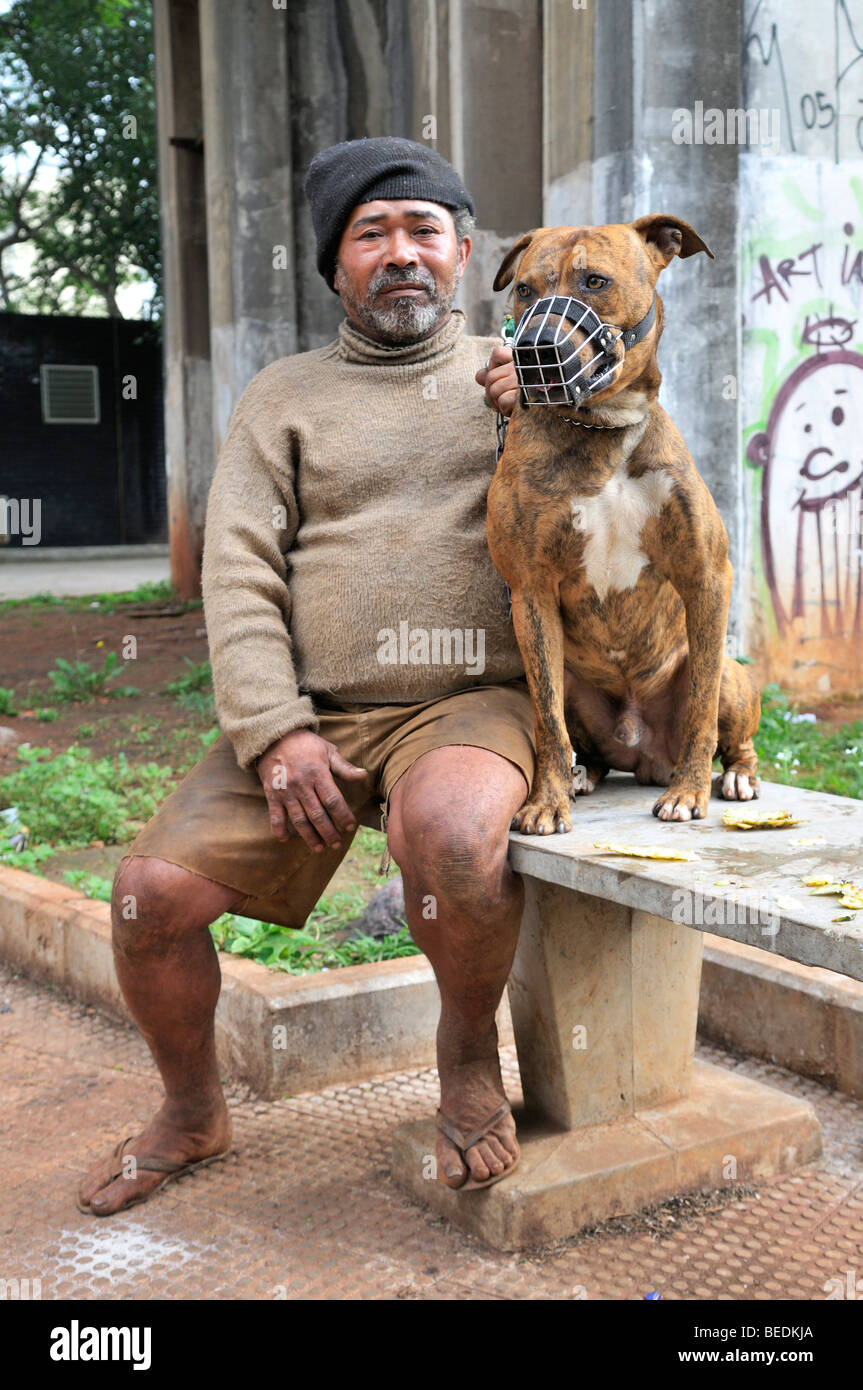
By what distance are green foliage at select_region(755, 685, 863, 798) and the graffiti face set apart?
0.76 meters

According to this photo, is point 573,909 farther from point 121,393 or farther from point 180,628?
point 121,393

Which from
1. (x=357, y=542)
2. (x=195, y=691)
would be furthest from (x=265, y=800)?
(x=195, y=691)

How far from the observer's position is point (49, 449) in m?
24.6

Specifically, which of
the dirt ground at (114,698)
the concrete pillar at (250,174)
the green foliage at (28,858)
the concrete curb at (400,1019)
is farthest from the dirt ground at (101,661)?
the concrete curb at (400,1019)

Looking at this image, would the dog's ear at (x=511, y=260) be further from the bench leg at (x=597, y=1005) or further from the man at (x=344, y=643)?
the bench leg at (x=597, y=1005)

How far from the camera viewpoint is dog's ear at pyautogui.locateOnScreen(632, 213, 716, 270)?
8.72 feet

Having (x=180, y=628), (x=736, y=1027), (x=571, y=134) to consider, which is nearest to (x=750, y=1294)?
(x=736, y=1027)

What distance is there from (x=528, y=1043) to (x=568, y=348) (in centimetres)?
157

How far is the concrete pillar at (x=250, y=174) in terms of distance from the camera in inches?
431

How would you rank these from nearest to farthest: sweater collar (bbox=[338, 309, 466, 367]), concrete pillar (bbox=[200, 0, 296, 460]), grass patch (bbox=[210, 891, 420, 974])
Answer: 1. sweater collar (bbox=[338, 309, 466, 367])
2. grass patch (bbox=[210, 891, 420, 974])
3. concrete pillar (bbox=[200, 0, 296, 460])

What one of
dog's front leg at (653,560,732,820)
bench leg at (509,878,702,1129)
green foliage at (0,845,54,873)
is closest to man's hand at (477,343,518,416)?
dog's front leg at (653,560,732,820)

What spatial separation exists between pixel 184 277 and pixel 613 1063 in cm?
1298

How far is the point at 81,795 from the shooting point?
5.83 metres

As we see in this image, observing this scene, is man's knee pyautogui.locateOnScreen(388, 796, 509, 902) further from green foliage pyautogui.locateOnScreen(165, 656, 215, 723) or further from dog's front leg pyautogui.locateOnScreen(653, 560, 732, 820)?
green foliage pyautogui.locateOnScreen(165, 656, 215, 723)
